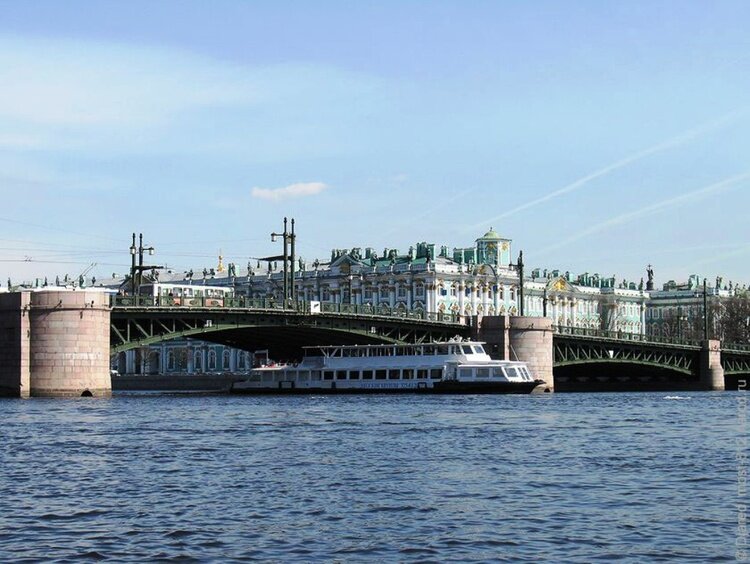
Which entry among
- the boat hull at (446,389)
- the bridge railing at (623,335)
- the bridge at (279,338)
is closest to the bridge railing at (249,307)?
the bridge at (279,338)

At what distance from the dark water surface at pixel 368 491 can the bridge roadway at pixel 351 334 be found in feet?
76.6

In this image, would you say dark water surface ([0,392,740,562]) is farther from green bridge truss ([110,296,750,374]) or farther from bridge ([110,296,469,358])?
green bridge truss ([110,296,750,374])

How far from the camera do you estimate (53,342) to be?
220 feet

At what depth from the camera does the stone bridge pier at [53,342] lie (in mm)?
66750

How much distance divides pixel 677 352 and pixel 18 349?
172 feet

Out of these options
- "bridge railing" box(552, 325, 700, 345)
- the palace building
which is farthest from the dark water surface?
the palace building

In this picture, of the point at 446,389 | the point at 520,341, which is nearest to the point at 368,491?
the point at 446,389

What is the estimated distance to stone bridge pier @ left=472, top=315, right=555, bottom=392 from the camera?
88.6m

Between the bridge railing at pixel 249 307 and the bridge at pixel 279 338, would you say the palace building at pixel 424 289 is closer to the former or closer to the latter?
the bridge at pixel 279 338

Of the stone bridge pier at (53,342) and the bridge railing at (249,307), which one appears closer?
the stone bridge pier at (53,342)

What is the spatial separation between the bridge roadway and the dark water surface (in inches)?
919

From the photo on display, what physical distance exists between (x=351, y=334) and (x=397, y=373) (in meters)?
3.43

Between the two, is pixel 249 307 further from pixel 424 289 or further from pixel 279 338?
pixel 424 289

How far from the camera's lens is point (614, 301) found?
165750mm
